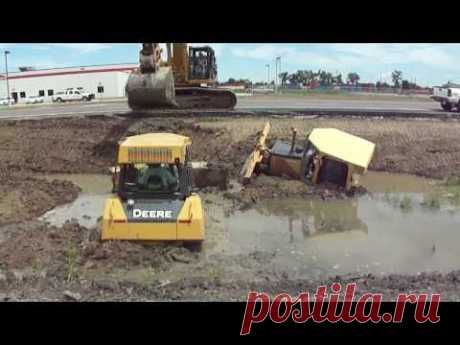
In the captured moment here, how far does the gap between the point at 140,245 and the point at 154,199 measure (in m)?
0.84

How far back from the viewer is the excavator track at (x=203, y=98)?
80.1 ft

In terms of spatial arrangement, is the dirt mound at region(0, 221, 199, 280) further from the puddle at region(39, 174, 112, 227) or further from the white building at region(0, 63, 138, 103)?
the white building at region(0, 63, 138, 103)

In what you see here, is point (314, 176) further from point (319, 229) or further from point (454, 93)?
point (454, 93)

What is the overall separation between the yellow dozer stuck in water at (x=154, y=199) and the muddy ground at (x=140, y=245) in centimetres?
26

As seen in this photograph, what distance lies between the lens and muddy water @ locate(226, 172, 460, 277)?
8.46 meters

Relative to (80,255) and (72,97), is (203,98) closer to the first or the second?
(80,255)

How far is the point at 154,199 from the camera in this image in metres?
8.77

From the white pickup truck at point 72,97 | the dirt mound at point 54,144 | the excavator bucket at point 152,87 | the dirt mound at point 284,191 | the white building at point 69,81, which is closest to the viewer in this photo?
the dirt mound at point 284,191

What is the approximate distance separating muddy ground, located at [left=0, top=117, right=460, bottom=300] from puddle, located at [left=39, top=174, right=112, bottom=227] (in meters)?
0.36

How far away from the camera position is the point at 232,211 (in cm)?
1197

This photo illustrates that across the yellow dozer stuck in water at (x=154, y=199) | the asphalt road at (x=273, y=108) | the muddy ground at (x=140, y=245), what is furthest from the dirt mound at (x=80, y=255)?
the asphalt road at (x=273, y=108)

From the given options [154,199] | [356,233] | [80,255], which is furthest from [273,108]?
[80,255]

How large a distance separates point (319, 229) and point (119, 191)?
420 cm

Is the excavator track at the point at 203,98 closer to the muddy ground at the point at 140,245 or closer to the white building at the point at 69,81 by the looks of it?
the muddy ground at the point at 140,245
